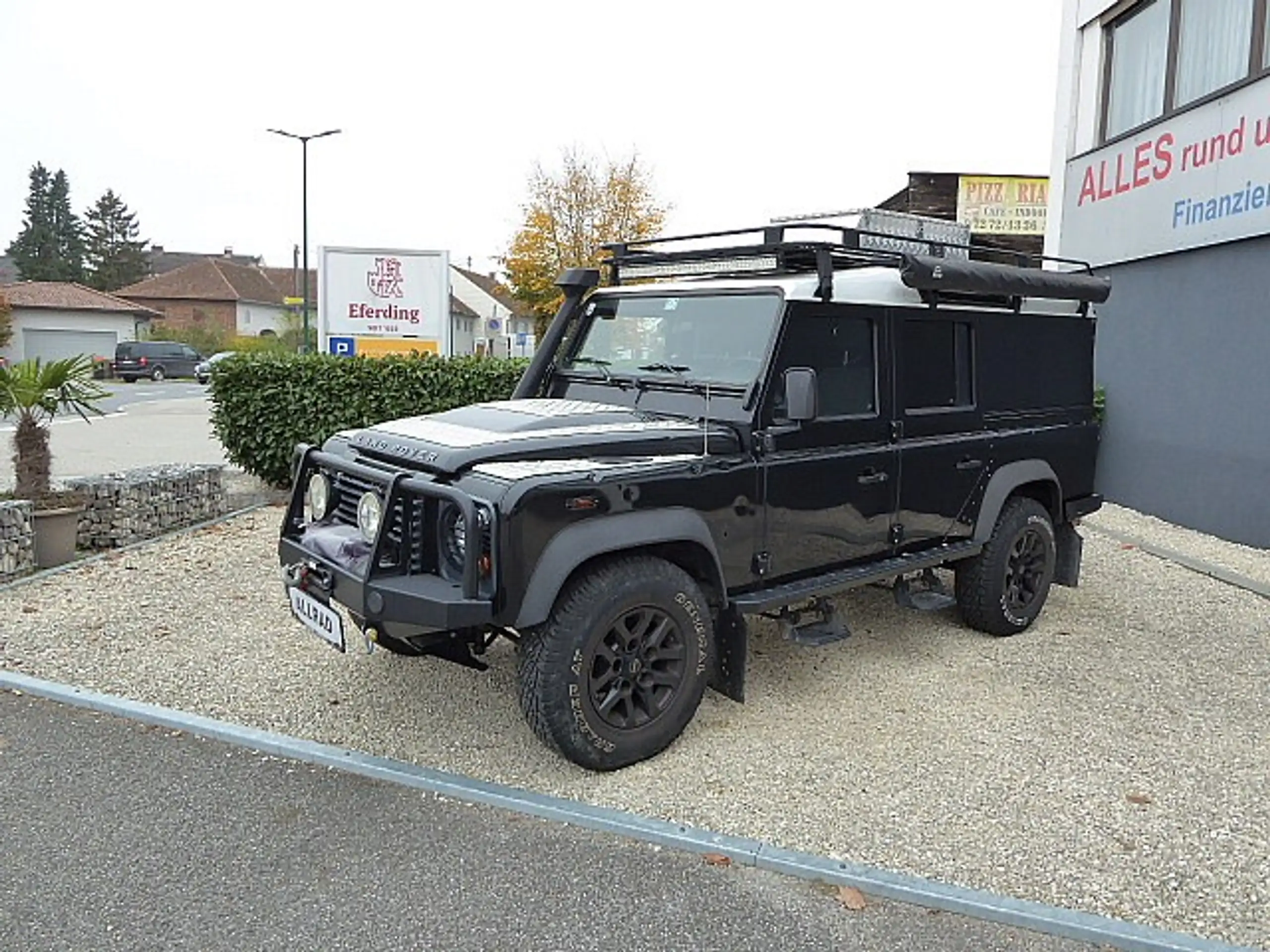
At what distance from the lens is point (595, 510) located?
383cm

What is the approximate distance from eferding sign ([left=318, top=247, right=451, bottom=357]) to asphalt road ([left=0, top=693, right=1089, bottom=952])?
32.8 ft

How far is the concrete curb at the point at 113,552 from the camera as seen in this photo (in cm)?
666

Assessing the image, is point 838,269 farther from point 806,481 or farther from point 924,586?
point 924,586

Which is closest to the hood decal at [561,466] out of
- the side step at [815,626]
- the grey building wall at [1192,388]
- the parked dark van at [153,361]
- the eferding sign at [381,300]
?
the side step at [815,626]

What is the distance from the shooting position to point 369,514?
13.0 feet

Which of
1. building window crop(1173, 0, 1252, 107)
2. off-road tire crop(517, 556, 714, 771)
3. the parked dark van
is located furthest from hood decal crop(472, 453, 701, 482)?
the parked dark van

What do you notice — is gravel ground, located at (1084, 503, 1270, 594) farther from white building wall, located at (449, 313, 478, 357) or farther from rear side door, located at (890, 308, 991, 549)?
white building wall, located at (449, 313, 478, 357)

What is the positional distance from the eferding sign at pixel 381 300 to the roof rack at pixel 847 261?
819 centimetres

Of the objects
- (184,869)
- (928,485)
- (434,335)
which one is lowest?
(184,869)

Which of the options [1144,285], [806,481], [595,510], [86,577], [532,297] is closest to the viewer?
[595,510]

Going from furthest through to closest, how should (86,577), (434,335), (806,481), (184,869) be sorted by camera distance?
(434,335) < (86,577) < (806,481) < (184,869)

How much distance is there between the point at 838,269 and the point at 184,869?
12.5 feet

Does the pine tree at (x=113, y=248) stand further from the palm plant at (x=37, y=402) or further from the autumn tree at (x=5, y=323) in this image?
the palm plant at (x=37, y=402)

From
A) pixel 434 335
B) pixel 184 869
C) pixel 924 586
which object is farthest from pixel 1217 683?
pixel 434 335
